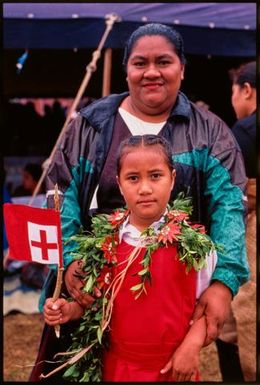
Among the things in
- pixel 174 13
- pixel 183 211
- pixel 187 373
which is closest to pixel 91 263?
pixel 183 211

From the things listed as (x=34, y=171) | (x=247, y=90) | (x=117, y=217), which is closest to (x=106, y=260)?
(x=117, y=217)

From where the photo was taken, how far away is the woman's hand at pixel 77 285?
6.82ft

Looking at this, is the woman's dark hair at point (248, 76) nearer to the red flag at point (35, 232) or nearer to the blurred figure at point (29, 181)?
the red flag at point (35, 232)

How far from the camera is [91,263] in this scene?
2062 mm

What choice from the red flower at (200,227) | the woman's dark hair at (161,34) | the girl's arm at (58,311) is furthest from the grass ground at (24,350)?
the woman's dark hair at (161,34)

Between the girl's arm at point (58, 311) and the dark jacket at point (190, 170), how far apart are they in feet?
0.62

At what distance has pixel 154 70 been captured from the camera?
2.13m

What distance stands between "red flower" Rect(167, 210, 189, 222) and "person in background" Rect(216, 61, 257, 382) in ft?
3.81

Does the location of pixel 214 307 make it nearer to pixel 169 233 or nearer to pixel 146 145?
pixel 169 233

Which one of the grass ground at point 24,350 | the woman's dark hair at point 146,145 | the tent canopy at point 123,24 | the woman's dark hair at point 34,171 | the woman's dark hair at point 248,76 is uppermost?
the tent canopy at point 123,24

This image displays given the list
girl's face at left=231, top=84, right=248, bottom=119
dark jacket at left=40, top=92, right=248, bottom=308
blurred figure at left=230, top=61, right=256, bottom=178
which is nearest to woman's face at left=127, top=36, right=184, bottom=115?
dark jacket at left=40, top=92, right=248, bottom=308

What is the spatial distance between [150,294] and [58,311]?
0.30m

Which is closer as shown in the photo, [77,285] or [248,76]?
[77,285]

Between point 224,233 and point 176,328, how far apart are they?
37 centimetres
